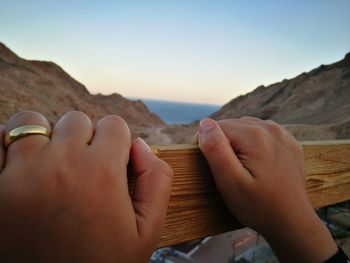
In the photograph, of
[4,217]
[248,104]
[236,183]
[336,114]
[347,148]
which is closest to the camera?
[4,217]

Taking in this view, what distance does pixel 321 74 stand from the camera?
39.0 meters

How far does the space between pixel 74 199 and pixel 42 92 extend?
43.3m

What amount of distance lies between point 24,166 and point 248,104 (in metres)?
48.8

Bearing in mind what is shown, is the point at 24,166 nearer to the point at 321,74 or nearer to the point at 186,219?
the point at 186,219

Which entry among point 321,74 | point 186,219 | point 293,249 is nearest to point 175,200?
point 186,219

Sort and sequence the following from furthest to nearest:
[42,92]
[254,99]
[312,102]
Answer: [254,99] → [42,92] → [312,102]

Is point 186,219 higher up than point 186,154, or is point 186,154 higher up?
point 186,154

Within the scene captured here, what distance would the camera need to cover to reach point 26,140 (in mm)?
598

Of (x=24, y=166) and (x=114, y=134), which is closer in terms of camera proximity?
(x=24, y=166)

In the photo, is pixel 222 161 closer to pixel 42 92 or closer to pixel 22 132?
pixel 22 132

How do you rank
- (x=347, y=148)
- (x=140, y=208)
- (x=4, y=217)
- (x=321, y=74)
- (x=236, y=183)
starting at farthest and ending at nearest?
(x=321, y=74) → (x=347, y=148) → (x=236, y=183) → (x=140, y=208) → (x=4, y=217)

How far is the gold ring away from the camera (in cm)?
60

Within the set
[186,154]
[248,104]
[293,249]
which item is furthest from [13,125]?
[248,104]

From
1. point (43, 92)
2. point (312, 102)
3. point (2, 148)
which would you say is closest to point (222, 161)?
point (2, 148)
